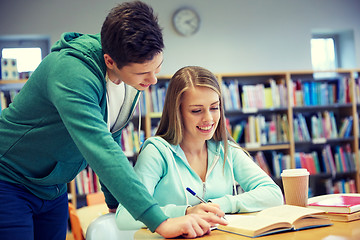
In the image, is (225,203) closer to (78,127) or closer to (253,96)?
(78,127)

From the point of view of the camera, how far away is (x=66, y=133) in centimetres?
129

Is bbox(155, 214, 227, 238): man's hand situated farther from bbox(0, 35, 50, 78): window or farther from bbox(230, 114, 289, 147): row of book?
bbox(0, 35, 50, 78): window

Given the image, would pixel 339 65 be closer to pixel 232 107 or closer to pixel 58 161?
pixel 232 107

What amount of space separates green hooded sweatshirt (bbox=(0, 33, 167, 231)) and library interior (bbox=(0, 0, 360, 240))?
356cm

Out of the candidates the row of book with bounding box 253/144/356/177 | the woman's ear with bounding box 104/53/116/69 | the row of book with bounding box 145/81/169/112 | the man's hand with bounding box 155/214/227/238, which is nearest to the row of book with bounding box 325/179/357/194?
the row of book with bounding box 253/144/356/177

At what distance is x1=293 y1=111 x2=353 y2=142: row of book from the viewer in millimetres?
5520

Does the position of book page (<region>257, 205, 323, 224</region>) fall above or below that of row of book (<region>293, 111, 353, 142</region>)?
above

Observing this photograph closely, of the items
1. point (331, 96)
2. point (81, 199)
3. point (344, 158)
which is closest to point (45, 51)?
point (81, 199)

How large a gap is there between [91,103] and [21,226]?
447 millimetres

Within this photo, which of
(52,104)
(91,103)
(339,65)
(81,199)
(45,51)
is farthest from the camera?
(339,65)

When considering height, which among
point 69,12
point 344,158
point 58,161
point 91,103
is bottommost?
point 344,158

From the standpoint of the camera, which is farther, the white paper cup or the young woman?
the young woman

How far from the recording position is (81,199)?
16.7 feet

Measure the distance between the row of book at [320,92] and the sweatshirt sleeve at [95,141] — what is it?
15.4 ft
